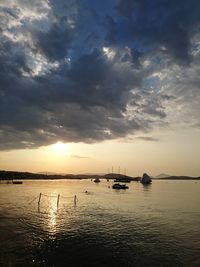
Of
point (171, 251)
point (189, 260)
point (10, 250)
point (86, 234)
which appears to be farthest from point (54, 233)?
point (189, 260)

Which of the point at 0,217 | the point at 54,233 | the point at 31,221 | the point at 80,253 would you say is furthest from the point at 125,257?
the point at 0,217

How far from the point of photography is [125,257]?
26.2 meters

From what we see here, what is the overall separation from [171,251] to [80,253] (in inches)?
382

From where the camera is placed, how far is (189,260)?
26.1m

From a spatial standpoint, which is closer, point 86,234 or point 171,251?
point 171,251

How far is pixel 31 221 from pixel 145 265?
26091 mm

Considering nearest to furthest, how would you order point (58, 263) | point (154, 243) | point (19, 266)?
point (19, 266) < point (58, 263) < point (154, 243)

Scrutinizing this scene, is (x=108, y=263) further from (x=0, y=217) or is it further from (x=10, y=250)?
(x=0, y=217)

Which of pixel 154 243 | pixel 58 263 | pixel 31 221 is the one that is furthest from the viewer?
pixel 31 221

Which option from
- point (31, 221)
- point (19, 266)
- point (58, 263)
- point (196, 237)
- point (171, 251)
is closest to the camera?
point (19, 266)

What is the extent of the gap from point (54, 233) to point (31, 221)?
32.8 ft

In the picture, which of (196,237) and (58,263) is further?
(196,237)

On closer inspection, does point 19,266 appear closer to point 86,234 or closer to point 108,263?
point 108,263

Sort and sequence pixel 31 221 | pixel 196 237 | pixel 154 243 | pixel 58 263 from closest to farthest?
pixel 58 263 < pixel 154 243 < pixel 196 237 < pixel 31 221
